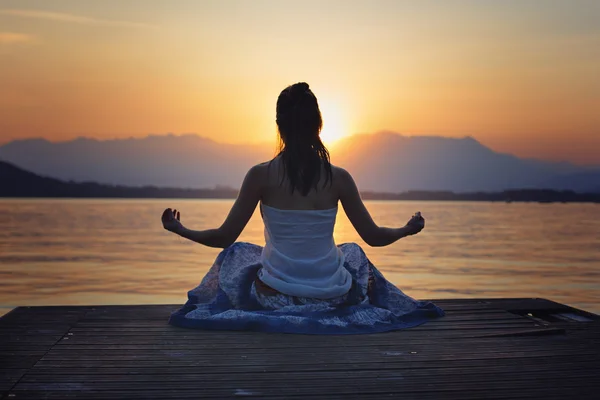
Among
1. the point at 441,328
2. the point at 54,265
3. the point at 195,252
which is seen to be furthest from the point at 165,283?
the point at 441,328

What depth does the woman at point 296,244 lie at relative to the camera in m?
4.74

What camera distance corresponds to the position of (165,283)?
1263 cm

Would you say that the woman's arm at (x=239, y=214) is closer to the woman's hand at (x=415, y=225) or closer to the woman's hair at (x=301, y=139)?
the woman's hair at (x=301, y=139)

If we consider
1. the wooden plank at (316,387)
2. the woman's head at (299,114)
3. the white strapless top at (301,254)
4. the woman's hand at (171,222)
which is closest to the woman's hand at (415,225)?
the white strapless top at (301,254)

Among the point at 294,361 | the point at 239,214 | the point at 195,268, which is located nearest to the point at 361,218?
the point at 239,214

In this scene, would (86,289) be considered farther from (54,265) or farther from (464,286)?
(464,286)

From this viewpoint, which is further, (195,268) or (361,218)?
(195,268)

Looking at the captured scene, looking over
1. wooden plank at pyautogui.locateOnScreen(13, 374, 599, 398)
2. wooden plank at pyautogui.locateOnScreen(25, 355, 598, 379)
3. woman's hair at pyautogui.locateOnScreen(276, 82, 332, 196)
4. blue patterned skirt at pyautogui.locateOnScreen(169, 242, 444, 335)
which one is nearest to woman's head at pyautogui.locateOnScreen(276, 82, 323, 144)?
woman's hair at pyautogui.locateOnScreen(276, 82, 332, 196)

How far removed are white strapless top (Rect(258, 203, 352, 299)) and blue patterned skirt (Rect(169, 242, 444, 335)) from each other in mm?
99

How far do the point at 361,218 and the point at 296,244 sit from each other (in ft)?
1.70

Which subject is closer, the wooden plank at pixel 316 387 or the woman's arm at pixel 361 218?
the wooden plank at pixel 316 387

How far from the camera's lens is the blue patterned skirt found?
4719 mm

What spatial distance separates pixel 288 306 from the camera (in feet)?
16.1

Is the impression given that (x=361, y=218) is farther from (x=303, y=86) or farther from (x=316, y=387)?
(x=316, y=387)
